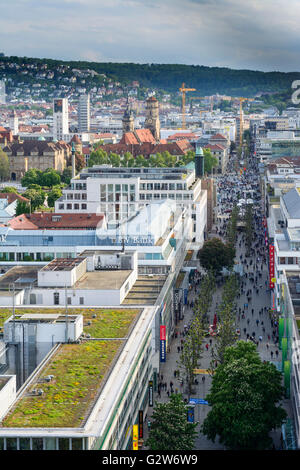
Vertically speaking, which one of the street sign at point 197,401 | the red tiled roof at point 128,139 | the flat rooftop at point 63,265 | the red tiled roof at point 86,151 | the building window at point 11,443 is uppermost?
the flat rooftop at point 63,265

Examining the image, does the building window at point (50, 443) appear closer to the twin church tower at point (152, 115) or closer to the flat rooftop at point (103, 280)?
the flat rooftop at point (103, 280)

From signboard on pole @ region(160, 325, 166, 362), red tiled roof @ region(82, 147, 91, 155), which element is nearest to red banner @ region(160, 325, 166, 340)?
signboard on pole @ region(160, 325, 166, 362)

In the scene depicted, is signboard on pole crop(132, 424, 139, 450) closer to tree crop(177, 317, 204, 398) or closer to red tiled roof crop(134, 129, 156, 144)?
tree crop(177, 317, 204, 398)

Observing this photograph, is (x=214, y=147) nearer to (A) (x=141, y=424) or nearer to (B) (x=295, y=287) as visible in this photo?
→ (B) (x=295, y=287)

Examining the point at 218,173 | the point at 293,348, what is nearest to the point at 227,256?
the point at 293,348

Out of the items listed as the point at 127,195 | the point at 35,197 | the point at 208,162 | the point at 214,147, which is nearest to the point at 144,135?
the point at 214,147

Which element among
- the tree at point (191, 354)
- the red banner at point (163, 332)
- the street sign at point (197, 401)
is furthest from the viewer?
the red banner at point (163, 332)

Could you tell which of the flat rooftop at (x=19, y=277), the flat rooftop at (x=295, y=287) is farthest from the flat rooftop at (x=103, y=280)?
the flat rooftop at (x=295, y=287)

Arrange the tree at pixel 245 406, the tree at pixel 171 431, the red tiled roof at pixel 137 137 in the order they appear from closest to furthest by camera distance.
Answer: the tree at pixel 171 431 < the tree at pixel 245 406 < the red tiled roof at pixel 137 137
